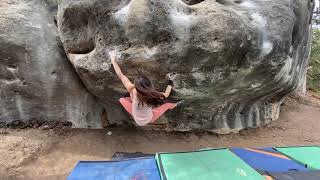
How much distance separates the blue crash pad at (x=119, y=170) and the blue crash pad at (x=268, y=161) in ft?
4.02

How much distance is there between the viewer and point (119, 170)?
158 inches

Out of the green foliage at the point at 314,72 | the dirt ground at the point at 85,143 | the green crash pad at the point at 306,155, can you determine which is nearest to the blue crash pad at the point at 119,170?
the dirt ground at the point at 85,143

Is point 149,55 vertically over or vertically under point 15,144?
over

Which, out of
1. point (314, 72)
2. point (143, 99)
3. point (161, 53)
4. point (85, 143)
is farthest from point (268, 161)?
point (314, 72)

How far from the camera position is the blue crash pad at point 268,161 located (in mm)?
4227

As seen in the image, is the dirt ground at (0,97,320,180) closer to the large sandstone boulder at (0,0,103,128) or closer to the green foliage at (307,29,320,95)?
the large sandstone boulder at (0,0,103,128)

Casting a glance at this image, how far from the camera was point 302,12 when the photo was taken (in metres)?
5.97

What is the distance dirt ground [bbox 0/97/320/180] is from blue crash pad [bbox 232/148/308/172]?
5.25 ft

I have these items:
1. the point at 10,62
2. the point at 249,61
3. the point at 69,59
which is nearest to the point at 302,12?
the point at 249,61

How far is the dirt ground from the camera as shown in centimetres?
543

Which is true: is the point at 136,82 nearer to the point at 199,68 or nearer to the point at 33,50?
the point at 199,68

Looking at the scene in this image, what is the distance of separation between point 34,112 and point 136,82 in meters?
3.08

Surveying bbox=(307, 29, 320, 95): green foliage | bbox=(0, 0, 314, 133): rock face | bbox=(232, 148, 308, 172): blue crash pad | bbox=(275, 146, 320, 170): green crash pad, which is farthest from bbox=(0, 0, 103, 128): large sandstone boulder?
bbox=(307, 29, 320, 95): green foliage

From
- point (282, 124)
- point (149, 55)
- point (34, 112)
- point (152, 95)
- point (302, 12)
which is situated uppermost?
point (302, 12)
